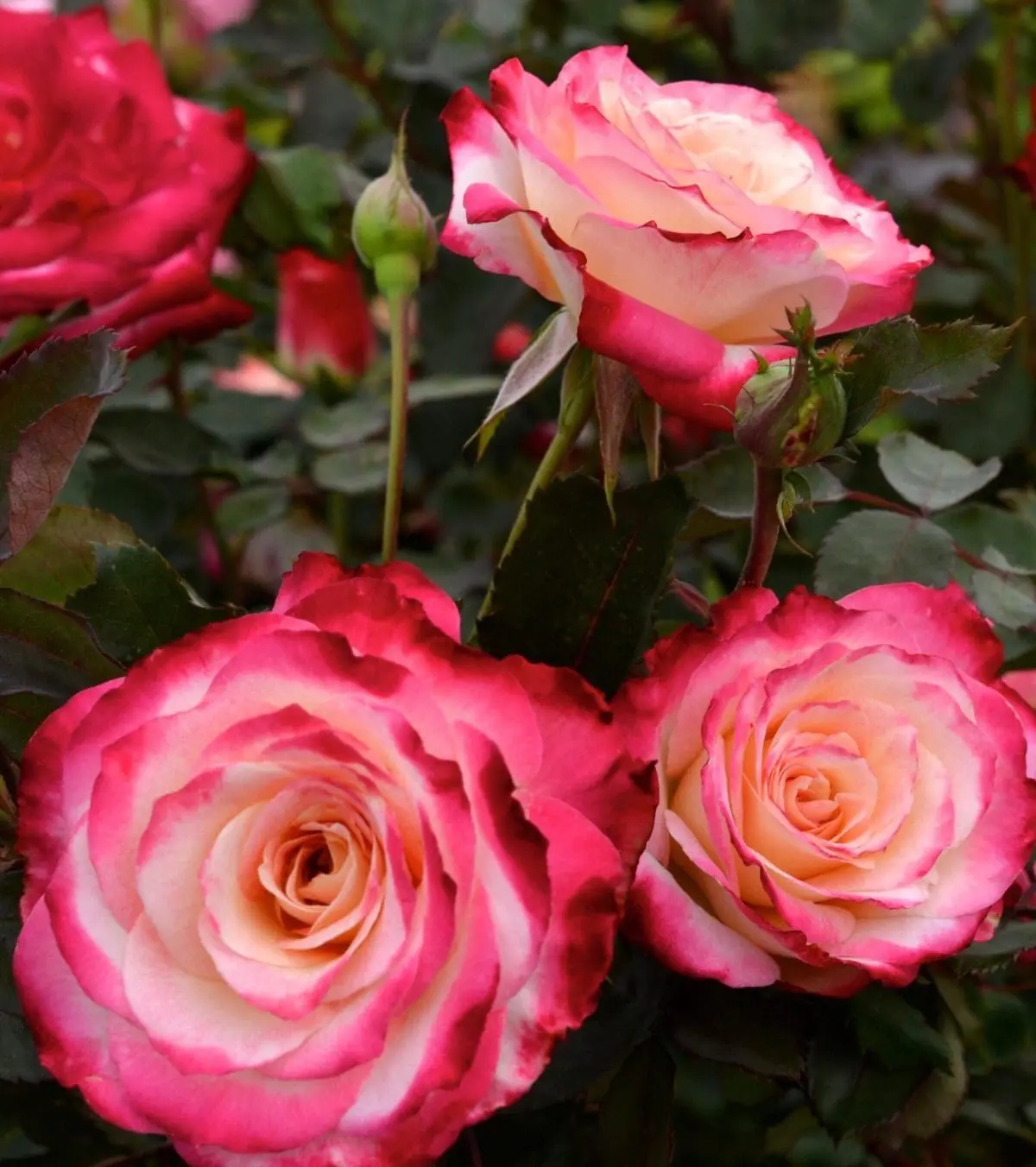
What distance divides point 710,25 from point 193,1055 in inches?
30.9

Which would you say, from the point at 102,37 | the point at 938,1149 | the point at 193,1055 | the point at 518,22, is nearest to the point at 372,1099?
the point at 193,1055

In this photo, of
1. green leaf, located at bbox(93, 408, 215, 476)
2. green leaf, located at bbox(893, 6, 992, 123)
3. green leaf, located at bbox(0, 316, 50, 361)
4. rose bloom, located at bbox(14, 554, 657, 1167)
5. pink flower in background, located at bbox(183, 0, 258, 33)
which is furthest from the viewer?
pink flower in background, located at bbox(183, 0, 258, 33)

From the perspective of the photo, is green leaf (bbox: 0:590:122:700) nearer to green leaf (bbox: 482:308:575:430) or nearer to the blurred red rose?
green leaf (bbox: 482:308:575:430)

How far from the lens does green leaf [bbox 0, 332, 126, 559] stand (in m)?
0.29

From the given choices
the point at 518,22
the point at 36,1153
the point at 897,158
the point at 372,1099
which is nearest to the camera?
the point at 372,1099

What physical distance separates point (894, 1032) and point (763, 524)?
0.44 feet

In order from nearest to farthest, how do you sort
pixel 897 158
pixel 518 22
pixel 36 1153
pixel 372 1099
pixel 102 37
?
pixel 372 1099 → pixel 36 1153 → pixel 102 37 → pixel 518 22 → pixel 897 158

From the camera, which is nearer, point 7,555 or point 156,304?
point 7,555

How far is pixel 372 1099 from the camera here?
0.78 feet

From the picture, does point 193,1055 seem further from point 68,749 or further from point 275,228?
point 275,228

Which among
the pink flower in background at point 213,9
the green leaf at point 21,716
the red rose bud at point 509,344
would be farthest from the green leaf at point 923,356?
the pink flower in background at point 213,9

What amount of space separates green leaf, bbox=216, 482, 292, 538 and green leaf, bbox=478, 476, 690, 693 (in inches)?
12.4

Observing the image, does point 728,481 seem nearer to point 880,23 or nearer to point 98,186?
point 98,186

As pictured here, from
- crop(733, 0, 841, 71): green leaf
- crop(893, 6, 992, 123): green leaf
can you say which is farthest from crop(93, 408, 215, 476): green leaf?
crop(893, 6, 992, 123): green leaf
